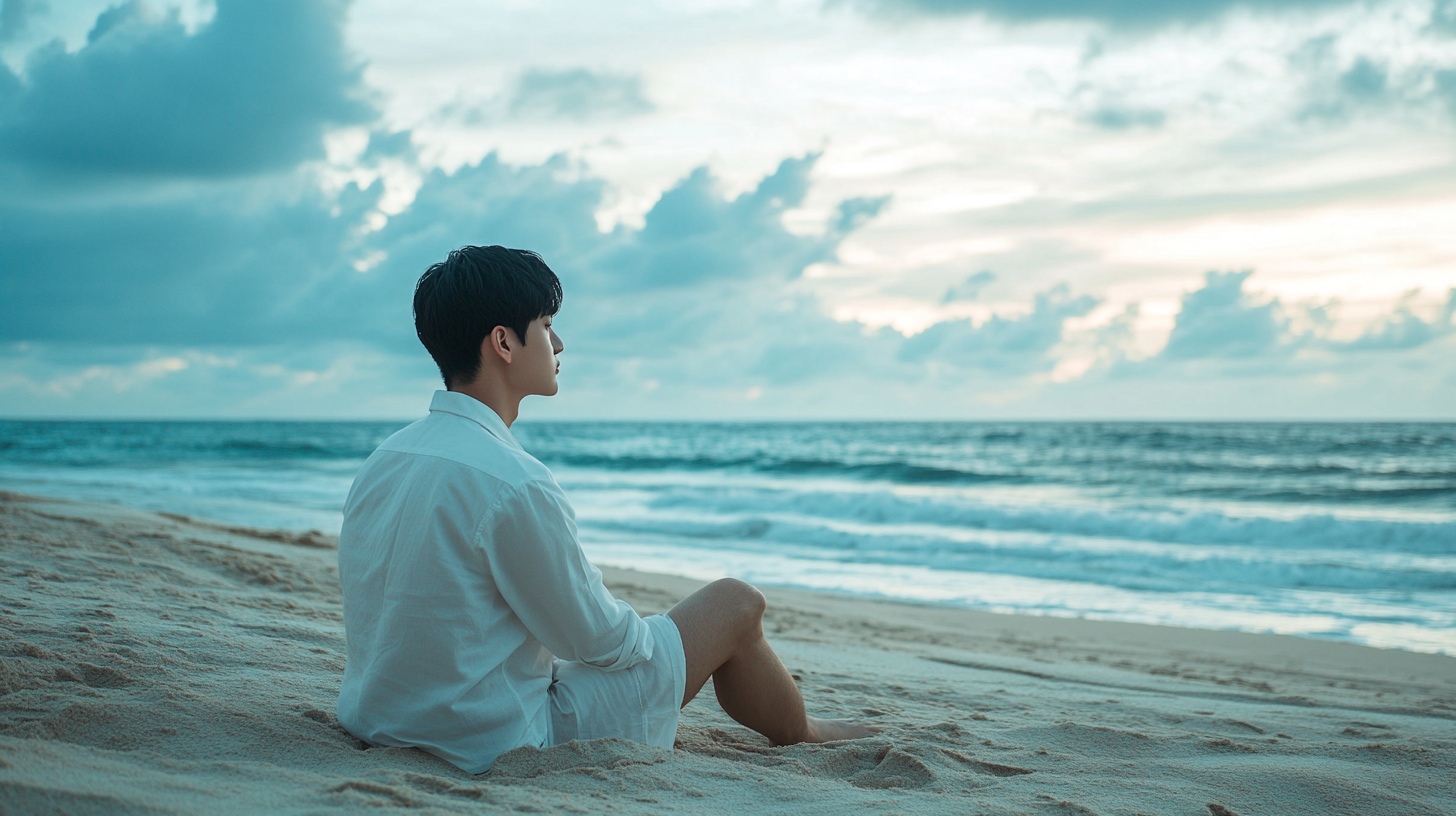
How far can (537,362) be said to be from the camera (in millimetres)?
2246

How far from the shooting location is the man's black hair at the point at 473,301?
211cm

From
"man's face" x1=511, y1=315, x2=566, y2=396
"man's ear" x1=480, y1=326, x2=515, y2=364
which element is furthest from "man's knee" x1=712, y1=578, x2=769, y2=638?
"man's ear" x1=480, y1=326, x2=515, y2=364

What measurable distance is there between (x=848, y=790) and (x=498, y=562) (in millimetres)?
1129

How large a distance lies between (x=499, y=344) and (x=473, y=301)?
0.40ft

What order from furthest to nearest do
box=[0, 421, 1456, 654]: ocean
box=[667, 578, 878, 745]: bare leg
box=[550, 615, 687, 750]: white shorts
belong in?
box=[0, 421, 1456, 654]: ocean, box=[667, 578, 878, 745]: bare leg, box=[550, 615, 687, 750]: white shorts

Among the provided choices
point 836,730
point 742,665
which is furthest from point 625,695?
point 836,730

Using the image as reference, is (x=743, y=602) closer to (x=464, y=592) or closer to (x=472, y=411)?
(x=464, y=592)

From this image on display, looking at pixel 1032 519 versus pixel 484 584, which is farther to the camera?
pixel 1032 519

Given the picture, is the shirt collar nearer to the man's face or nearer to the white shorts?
the man's face

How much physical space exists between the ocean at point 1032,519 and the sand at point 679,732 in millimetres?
3313

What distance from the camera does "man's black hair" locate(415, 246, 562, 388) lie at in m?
2.11

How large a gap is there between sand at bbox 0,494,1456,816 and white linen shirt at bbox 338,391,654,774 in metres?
0.14

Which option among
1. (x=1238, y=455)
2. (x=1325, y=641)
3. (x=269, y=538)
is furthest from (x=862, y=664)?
(x=1238, y=455)

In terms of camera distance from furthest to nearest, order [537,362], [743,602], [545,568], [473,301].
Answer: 1. [743,602]
2. [537,362]
3. [473,301]
4. [545,568]
